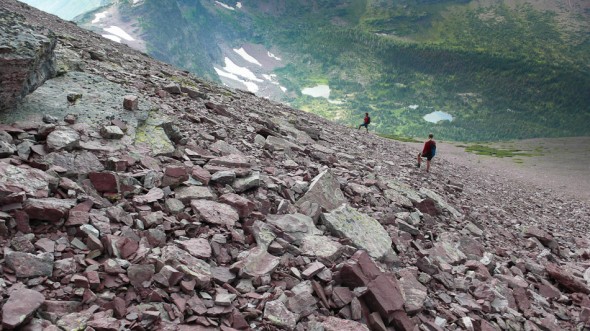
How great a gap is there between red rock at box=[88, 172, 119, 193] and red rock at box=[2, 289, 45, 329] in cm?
330

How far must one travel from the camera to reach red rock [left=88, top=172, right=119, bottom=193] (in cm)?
795

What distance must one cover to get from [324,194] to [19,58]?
9.71 meters

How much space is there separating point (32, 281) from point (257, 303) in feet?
12.2

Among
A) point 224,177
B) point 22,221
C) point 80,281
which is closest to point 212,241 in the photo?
point 80,281

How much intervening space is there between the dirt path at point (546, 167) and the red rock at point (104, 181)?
6276cm

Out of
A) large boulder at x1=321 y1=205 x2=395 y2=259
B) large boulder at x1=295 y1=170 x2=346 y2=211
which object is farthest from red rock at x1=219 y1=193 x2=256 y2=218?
large boulder at x1=321 y1=205 x2=395 y2=259

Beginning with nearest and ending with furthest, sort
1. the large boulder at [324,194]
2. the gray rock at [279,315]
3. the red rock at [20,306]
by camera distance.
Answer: the red rock at [20,306], the gray rock at [279,315], the large boulder at [324,194]

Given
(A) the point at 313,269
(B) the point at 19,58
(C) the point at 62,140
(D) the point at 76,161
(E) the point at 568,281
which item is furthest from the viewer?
(E) the point at 568,281

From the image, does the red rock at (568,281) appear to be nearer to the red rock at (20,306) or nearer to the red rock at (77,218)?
Answer: the red rock at (77,218)

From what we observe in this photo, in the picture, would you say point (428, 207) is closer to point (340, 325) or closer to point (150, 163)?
point (340, 325)

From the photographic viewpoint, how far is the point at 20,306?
4676 mm

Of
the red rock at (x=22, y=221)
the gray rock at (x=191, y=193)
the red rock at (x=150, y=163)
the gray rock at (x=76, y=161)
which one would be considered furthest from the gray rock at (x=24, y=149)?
the gray rock at (x=191, y=193)

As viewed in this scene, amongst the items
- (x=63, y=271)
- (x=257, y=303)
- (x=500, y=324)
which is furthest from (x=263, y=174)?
(x=500, y=324)

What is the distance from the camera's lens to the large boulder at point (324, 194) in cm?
1117
